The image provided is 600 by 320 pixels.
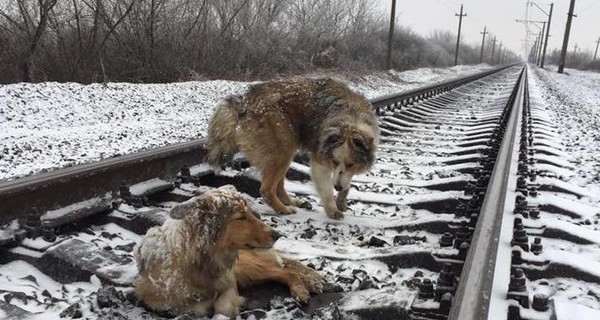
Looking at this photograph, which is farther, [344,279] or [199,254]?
[344,279]

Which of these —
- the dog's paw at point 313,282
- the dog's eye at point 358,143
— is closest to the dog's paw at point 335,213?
the dog's eye at point 358,143

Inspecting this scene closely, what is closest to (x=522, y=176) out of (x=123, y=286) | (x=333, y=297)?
(x=333, y=297)

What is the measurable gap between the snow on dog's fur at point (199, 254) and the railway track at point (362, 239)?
0.12 m

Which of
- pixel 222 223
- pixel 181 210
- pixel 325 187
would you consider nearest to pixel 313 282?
pixel 222 223

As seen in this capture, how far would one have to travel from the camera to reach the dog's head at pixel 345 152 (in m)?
5.11

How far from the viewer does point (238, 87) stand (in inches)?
698

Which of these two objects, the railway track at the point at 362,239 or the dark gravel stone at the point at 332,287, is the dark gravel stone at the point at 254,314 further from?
the dark gravel stone at the point at 332,287

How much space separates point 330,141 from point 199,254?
234cm

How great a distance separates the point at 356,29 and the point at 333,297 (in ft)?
167

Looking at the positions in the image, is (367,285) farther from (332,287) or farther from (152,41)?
(152,41)

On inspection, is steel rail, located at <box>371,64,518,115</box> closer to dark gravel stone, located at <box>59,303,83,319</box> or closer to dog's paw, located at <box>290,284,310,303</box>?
dog's paw, located at <box>290,284,310,303</box>

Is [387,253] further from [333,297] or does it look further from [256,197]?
[256,197]

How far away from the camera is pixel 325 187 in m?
5.17

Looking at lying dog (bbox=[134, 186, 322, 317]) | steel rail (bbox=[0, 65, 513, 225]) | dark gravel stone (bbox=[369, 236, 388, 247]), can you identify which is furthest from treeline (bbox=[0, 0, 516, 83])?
lying dog (bbox=[134, 186, 322, 317])
